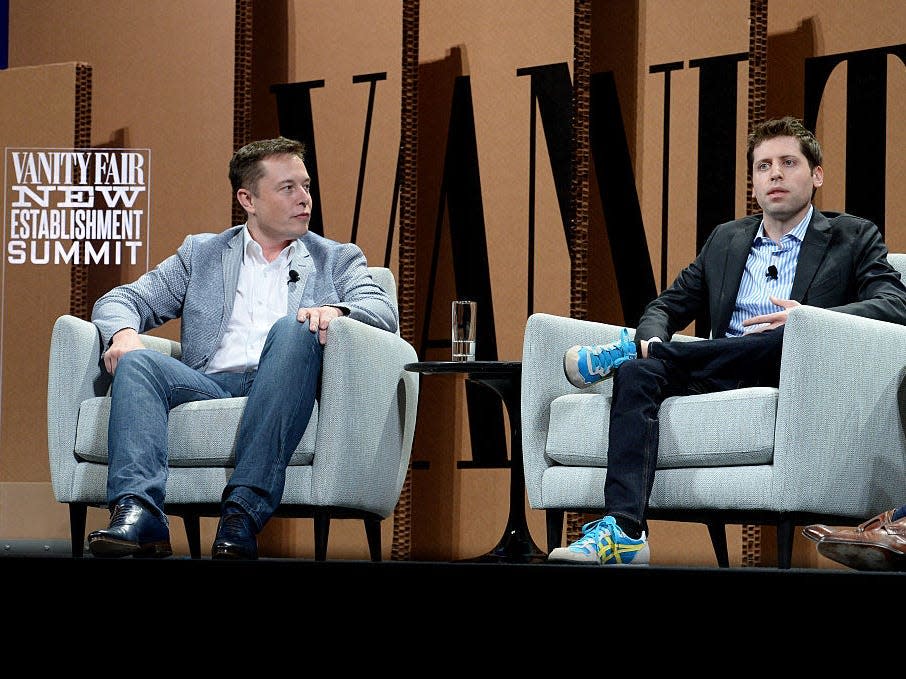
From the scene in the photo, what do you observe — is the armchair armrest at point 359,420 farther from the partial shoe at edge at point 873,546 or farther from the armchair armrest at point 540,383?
the partial shoe at edge at point 873,546

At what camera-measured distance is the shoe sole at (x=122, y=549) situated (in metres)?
2.51

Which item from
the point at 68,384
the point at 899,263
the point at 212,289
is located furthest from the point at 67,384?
the point at 899,263

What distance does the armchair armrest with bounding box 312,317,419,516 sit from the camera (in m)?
3.05

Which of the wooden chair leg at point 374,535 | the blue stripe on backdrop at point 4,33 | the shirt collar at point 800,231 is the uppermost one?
the blue stripe on backdrop at point 4,33

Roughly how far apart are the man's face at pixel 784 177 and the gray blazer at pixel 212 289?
3.54 feet

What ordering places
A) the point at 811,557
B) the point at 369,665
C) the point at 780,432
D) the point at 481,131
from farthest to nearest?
the point at 481,131
the point at 811,557
the point at 780,432
the point at 369,665

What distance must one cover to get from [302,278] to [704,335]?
1.41m

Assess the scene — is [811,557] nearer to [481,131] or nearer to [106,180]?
[481,131]

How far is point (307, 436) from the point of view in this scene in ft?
10.0

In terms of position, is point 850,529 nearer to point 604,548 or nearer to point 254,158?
point 604,548

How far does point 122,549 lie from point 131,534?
5 cm

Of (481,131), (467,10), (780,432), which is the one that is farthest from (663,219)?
(780,432)

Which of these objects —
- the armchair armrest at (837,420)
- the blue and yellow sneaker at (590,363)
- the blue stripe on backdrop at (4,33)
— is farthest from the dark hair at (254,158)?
the blue stripe on backdrop at (4,33)

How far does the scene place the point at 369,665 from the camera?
1.72 metres
